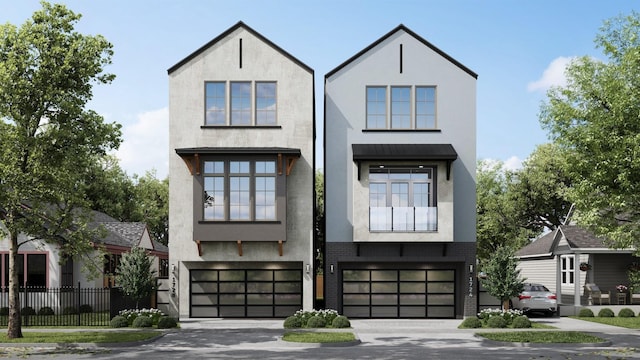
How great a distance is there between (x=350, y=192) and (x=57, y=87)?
13.1 meters

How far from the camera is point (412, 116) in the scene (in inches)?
1227

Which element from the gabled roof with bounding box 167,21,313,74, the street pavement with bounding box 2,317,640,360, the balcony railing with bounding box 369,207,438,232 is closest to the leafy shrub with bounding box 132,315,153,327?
the street pavement with bounding box 2,317,640,360

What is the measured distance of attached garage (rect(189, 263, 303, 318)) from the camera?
31.7 meters

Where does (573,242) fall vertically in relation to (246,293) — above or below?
above

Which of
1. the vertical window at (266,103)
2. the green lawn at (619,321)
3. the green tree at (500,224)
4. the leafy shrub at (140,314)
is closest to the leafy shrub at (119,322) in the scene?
the leafy shrub at (140,314)

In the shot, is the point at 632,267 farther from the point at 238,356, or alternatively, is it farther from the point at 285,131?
the point at 238,356

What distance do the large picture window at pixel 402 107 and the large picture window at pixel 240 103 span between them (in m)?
4.46

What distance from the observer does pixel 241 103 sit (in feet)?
101

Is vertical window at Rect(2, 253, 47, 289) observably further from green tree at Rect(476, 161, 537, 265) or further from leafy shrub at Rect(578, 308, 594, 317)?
green tree at Rect(476, 161, 537, 265)

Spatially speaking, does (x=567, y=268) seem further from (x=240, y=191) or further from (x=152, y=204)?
(x=152, y=204)

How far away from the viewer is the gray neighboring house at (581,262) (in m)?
38.2

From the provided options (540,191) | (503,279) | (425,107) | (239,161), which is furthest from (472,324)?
(540,191)

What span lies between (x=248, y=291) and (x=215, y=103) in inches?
341

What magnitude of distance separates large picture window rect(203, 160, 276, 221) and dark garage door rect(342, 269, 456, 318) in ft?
16.8
